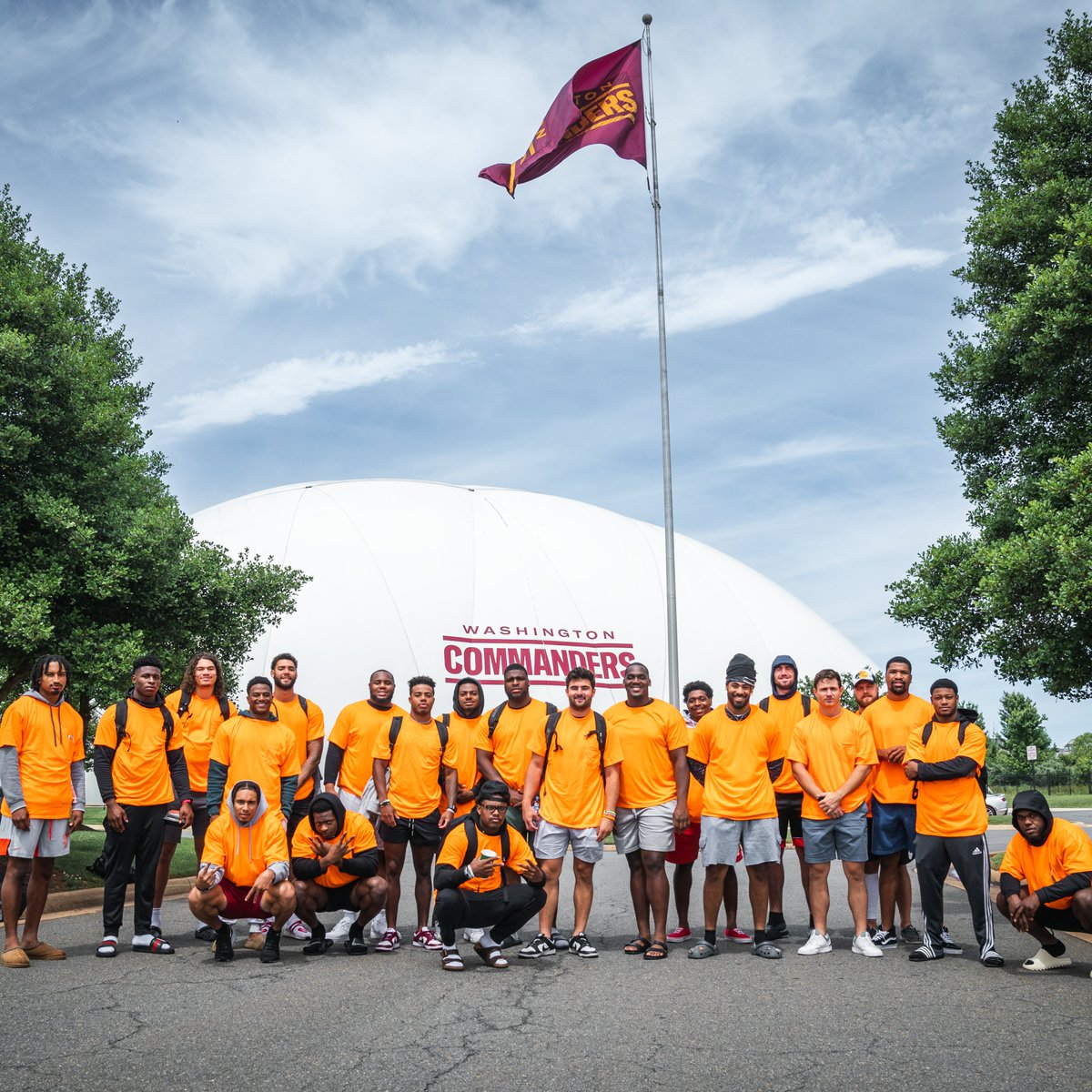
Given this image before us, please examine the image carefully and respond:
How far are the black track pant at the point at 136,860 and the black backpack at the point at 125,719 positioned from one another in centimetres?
50

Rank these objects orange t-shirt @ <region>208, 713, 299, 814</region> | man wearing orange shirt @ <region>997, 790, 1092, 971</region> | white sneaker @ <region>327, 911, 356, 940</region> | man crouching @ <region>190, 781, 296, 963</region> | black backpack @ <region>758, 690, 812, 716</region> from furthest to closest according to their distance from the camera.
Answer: black backpack @ <region>758, 690, 812, 716</region>, orange t-shirt @ <region>208, 713, 299, 814</region>, white sneaker @ <region>327, 911, 356, 940</region>, man crouching @ <region>190, 781, 296, 963</region>, man wearing orange shirt @ <region>997, 790, 1092, 971</region>

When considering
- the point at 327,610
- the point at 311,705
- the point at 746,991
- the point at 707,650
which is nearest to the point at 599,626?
the point at 707,650

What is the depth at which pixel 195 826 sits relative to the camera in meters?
8.21

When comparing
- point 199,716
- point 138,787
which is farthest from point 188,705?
point 138,787

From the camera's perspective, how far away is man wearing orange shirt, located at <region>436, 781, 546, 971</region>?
6.71 metres

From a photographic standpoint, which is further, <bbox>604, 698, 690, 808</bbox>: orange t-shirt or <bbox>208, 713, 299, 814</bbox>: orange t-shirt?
<bbox>208, 713, 299, 814</bbox>: orange t-shirt

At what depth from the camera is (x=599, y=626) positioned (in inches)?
1296

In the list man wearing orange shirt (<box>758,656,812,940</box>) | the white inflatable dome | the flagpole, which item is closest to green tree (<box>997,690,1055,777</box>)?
the white inflatable dome

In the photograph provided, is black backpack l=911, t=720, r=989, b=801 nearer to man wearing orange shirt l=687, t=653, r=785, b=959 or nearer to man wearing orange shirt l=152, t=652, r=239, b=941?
man wearing orange shirt l=687, t=653, r=785, b=959

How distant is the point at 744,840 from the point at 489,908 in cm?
183

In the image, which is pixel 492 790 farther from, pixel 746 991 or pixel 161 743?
pixel 161 743

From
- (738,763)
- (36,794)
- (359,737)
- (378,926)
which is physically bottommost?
(378,926)

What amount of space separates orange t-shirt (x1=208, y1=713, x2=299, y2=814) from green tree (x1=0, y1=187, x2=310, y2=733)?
15.8 feet

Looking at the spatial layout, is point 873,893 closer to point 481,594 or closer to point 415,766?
point 415,766
